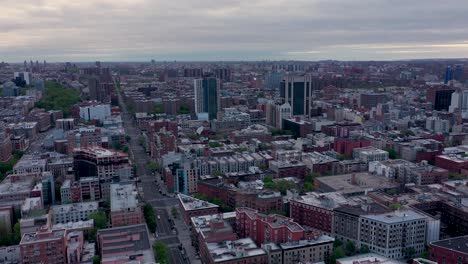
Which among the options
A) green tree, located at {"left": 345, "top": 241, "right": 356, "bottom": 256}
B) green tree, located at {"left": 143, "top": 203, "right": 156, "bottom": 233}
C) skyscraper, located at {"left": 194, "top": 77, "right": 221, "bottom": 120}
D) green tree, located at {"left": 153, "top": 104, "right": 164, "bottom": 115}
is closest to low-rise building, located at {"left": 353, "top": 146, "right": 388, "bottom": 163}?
green tree, located at {"left": 345, "top": 241, "right": 356, "bottom": 256}

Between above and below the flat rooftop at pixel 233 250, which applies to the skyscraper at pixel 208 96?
above

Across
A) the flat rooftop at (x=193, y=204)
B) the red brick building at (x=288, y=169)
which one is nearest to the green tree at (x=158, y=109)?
the red brick building at (x=288, y=169)

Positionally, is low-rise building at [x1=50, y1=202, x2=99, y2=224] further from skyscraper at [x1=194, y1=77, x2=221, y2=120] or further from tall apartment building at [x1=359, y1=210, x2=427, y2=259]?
skyscraper at [x1=194, y1=77, x2=221, y2=120]

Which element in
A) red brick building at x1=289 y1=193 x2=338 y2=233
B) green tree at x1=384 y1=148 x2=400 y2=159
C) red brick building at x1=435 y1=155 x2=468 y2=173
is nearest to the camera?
red brick building at x1=289 y1=193 x2=338 y2=233

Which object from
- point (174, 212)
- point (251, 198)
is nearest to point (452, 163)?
point (251, 198)

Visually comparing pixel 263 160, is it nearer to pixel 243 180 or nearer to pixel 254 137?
pixel 243 180

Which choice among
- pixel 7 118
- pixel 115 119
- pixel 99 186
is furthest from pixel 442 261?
pixel 7 118

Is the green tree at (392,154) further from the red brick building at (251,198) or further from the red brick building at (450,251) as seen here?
the red brick building at (450,251)

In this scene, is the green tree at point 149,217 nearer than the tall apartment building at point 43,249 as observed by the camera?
No
